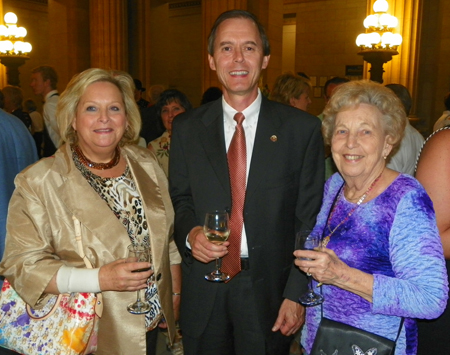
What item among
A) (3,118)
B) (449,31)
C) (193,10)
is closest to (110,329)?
(3,118)

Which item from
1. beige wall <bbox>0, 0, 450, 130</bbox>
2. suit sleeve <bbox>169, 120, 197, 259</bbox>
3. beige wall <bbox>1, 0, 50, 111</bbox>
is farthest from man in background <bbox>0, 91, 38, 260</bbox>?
beige wall <bbox>1, 0, 50, 111</bbox>

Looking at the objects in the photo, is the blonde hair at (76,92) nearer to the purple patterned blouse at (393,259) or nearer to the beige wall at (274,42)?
the purple patterned blouse at (393,259)

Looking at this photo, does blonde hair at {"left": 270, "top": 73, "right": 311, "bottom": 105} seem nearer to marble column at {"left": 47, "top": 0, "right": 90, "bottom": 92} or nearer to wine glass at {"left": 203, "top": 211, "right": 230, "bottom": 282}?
wine glass at {"left": 203, "top": 211, "right": 230, "bottom": 282}

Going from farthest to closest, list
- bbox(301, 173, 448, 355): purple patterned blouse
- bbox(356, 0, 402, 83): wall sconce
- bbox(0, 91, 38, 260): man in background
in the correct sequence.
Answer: bbox(356, 0, 402, 83): wall sconce, bbox(0, 91, 38, 260): man in background, bbox(301, 173, 448, 355): purple patterned blouse

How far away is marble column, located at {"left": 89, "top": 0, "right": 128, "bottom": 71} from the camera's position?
11156 millimetres

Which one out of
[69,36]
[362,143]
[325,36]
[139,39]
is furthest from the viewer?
[325,36]

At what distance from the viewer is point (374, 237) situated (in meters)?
1.84

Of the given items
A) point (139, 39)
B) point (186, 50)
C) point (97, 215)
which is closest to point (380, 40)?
point (139, 39)

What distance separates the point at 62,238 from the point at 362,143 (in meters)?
1.46

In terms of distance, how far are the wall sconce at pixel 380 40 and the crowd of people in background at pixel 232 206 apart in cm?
769

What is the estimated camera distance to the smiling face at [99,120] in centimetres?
228

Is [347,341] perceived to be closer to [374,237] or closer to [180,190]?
[374,237]

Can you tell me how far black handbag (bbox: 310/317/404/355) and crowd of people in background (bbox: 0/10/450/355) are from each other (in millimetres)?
86

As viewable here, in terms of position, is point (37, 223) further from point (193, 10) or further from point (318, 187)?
point (193, 10)
